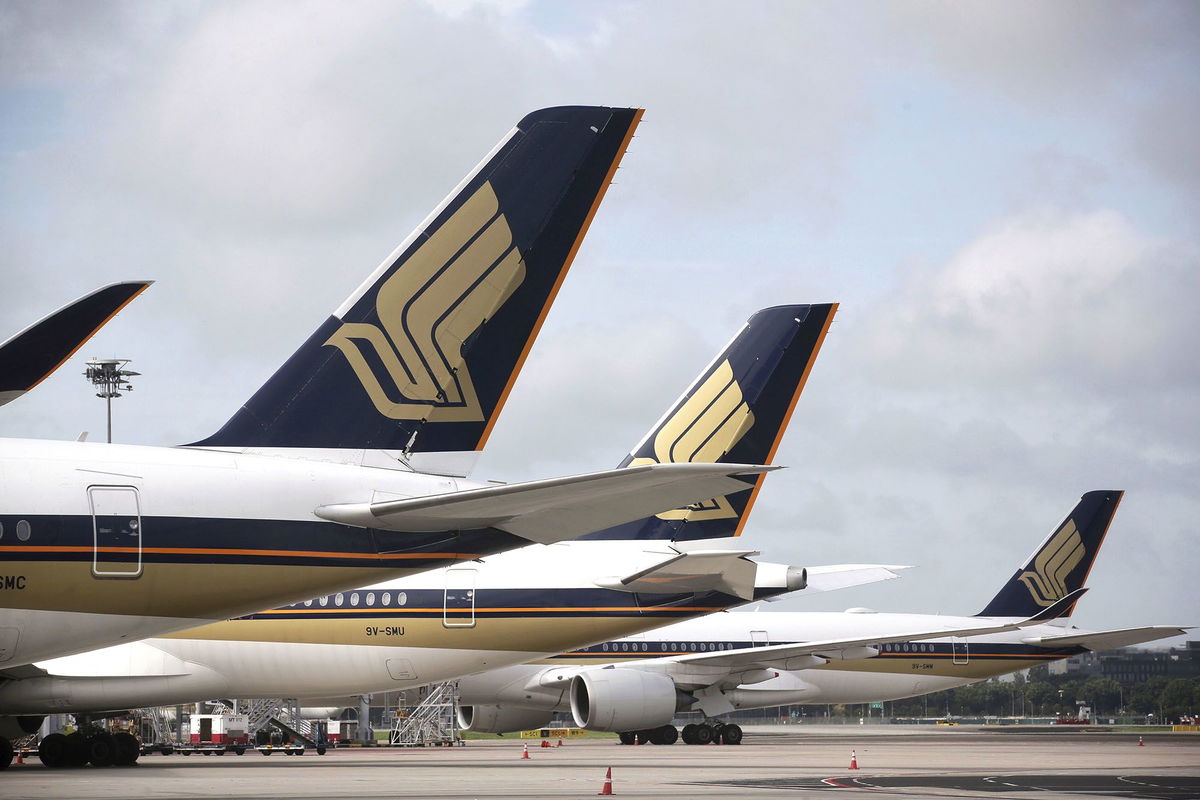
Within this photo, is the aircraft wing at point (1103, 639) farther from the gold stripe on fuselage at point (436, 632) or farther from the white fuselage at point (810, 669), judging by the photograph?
the gold stripe on fuselage at point (436, 632)

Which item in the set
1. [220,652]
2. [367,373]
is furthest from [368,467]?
[220,652]

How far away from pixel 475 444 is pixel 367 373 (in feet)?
4.30

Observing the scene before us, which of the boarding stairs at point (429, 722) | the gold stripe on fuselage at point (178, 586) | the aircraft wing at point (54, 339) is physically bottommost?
the boarding stairs at point (429, 722)

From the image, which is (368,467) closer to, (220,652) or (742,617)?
(220,652)

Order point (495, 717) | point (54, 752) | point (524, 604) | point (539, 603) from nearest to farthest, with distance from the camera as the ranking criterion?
point (54, 752) → point (524, 604) → point (539, 603) → point (495, 717)

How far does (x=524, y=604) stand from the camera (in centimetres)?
2456

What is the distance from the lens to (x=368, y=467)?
12.8m

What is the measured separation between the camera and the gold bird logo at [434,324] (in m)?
13.0

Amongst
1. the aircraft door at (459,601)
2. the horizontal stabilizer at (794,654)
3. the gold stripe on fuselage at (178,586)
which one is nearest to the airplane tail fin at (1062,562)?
the horizontal stabilizer at (794,654)

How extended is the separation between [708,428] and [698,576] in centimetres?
307

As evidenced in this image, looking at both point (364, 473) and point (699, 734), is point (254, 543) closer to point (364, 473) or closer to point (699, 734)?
point (364, 473)

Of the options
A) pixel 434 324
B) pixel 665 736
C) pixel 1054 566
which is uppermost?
pixel 434 324

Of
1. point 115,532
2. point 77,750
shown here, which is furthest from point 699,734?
point 115,532

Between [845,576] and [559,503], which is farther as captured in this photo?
[845,576]
